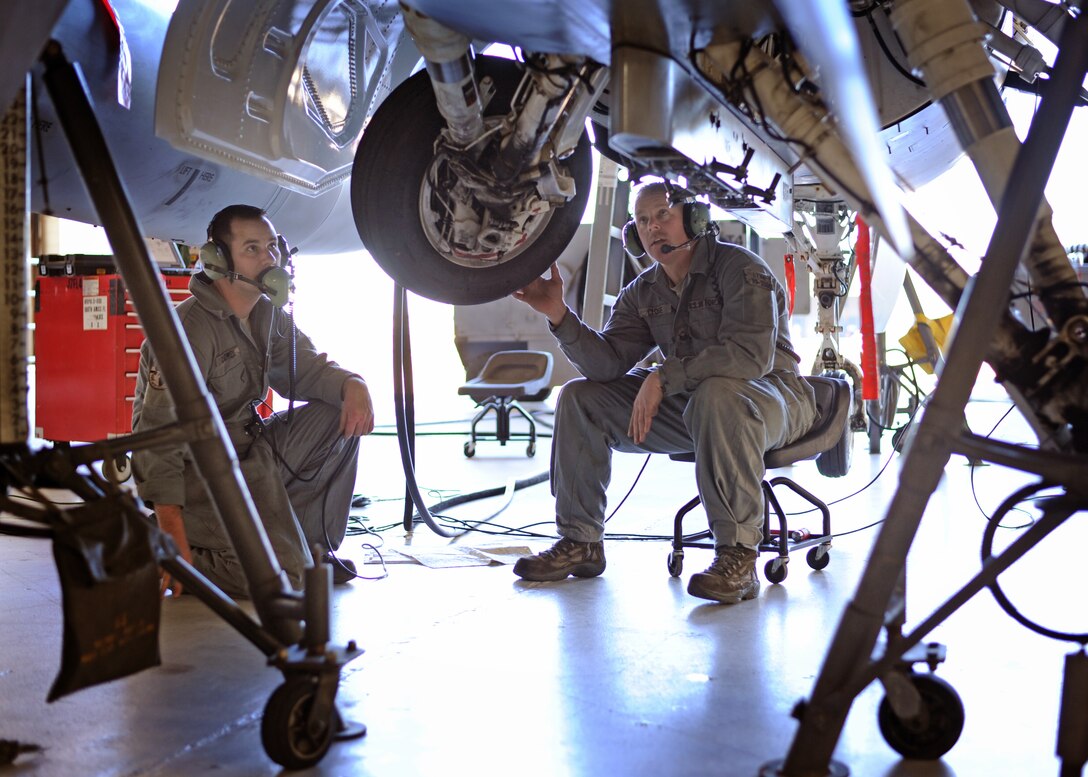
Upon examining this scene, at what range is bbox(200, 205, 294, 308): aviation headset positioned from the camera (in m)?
2.36

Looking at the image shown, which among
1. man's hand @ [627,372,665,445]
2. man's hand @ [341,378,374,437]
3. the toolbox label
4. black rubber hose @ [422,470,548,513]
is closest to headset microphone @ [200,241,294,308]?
man's hand @ [341,378,374,437]

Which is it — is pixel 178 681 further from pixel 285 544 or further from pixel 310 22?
pixel 310 22

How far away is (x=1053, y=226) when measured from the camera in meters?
1.32

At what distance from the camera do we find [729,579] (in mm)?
2375

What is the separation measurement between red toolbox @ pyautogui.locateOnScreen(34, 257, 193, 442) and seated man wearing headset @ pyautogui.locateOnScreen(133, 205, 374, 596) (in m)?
1.79

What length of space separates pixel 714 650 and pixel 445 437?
201 inches

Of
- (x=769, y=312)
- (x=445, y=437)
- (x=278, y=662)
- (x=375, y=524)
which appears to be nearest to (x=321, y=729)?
(x=278, y=662)

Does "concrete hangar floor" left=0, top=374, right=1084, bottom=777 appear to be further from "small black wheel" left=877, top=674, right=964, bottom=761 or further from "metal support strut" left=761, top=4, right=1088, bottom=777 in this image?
"metal support strut" left=761, top=4, right=1088, bottom=777

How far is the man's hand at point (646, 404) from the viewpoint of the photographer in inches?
99.9

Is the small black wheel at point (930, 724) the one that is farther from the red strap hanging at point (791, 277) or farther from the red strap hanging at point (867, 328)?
the red strap hanging at point (791, 277)

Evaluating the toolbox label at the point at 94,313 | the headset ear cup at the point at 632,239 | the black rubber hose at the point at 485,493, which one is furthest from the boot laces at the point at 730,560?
the toolbox label at the point at 94,313

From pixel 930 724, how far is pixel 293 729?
0.90m

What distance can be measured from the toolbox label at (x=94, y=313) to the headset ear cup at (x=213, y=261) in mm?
2285

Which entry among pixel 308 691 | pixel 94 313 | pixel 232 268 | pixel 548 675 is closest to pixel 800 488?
pixel 548 675
